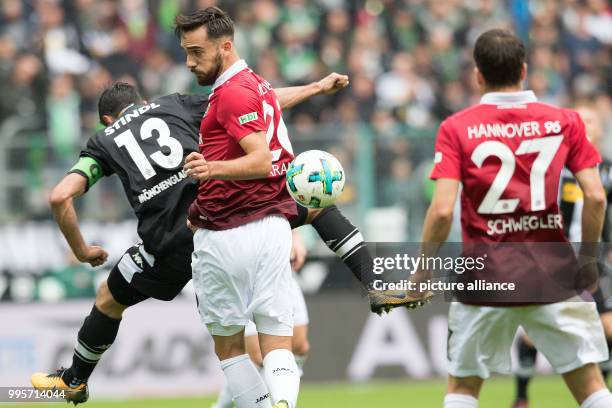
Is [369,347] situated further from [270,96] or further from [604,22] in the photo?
[604,22]

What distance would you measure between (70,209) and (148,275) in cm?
70

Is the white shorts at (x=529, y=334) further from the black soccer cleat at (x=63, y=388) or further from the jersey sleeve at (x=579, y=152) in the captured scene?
the black soccer cleat at (x=63, y=388)

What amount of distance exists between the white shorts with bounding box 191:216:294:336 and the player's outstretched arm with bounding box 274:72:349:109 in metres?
1.17

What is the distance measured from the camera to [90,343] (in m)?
7.60

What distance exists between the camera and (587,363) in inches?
236

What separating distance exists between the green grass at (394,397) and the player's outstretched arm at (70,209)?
348cm

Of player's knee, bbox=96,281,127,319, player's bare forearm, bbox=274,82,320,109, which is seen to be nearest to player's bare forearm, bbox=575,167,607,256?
player's bare forearm, bbox=274,82,320,109

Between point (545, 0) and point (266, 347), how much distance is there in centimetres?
1228

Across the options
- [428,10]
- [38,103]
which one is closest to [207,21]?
[38,103]

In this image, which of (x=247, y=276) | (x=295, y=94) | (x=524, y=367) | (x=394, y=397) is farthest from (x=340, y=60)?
(x=247, y=276)

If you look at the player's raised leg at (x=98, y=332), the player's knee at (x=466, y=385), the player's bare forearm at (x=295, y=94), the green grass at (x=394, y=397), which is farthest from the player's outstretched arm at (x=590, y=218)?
the green grass at (x=394, y=397)

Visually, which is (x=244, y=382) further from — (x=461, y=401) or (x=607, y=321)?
(x=607, y=321)

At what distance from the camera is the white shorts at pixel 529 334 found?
5977mm

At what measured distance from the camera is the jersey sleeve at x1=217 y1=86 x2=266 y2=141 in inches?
240
